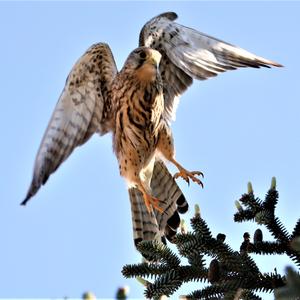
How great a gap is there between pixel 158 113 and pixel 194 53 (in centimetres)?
54

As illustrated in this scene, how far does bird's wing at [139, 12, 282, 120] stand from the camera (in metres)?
4.92

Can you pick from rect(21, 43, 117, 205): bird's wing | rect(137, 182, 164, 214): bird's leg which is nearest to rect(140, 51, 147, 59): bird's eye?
rect(21, 43, 117, 205): bird's wing

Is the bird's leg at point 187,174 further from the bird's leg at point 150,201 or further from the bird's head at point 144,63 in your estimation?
the bird's head at point 144,63

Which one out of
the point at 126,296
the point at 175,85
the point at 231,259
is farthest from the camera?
the point at 175,85

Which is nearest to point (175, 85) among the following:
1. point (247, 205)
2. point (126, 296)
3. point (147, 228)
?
point (147, 228)

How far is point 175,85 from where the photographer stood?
18.5ft

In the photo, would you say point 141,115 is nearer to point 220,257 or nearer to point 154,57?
point 154,57

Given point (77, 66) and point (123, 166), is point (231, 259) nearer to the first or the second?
point (123, 166)

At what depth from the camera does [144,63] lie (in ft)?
17.1

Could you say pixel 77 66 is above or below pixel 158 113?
above

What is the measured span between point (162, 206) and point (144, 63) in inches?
43.7

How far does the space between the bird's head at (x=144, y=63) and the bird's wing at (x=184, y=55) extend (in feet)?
0.73

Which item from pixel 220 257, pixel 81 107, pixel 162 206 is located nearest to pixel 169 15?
pixel 81 107

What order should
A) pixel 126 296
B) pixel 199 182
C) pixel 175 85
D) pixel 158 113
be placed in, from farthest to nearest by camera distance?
pixel 175 85 → pixel 158 113 → pixel 199 182 → pixel 126 296
